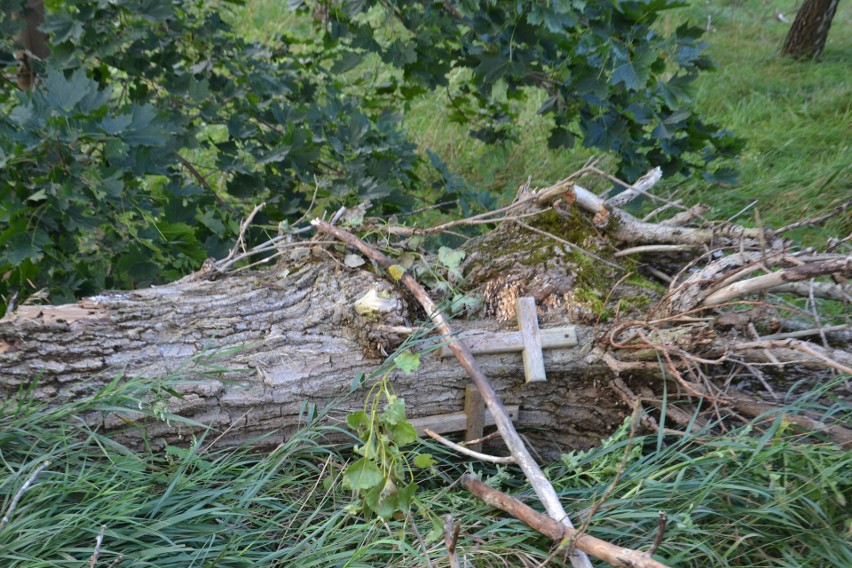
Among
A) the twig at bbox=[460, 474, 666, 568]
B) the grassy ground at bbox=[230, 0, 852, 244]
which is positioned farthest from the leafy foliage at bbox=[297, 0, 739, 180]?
the twig at bbox=[460, 474, 666, 568]

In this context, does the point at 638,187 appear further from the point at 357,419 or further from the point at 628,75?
the point at 357,419

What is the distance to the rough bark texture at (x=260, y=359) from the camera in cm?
235

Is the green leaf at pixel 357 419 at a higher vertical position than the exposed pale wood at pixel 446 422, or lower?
higher

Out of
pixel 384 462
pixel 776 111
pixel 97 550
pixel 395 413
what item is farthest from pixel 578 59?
pixel 776 111

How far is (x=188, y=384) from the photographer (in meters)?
2.38

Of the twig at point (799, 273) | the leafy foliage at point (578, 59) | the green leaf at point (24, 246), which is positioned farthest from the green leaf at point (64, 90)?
the twig at point (799, 273)

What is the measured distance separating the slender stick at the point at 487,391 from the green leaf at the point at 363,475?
0.45 m

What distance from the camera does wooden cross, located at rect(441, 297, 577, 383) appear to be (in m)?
2.52

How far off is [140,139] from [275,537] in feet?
4.87

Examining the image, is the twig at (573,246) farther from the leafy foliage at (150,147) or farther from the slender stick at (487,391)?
the leafy foliage at (150,147)

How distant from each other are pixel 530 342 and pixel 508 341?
0.08 m

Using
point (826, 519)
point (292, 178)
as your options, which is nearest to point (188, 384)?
point (292, 178)

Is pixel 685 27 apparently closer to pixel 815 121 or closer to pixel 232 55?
pixel 232 55

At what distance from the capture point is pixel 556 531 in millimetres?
1968
